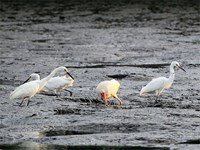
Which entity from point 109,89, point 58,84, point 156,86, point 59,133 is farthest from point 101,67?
point 59,133

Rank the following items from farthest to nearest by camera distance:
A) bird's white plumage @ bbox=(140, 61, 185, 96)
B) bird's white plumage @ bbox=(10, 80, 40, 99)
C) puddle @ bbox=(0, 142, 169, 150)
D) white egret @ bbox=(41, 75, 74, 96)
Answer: white egret @ bbox=(41, 75, 74, 96) < bird's white plumage @ bbox=(140, 61, 185, 96) < bird's white plumage @ bbox=(10, 80, 40, 99) < puddle @ bbox=(0, 142, 169, 150)

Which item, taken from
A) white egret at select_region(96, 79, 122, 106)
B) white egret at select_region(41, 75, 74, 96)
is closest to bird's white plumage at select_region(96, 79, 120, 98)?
white egret at select_region(96, 79, 122, 106)

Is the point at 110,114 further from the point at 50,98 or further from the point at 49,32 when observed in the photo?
the point at 49,32

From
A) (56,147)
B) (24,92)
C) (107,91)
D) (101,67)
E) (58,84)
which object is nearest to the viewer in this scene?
(56,147)

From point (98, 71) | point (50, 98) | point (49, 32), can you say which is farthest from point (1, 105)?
point (49, 32)

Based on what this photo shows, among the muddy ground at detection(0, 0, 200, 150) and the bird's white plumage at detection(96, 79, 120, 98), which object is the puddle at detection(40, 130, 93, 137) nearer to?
the muddy ground at detection(0, 0, 200, 150)

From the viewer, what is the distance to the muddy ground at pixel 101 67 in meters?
13.2

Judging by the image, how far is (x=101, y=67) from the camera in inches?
875

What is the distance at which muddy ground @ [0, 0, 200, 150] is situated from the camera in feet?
43.3

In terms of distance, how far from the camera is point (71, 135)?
13.1 metres

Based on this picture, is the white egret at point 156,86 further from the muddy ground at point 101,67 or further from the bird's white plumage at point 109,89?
the bird's white plumage at point 109,89

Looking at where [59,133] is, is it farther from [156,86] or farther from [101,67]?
[101,67]

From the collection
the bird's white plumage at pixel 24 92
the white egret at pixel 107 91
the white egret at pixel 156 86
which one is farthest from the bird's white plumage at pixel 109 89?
the bird's white plumage at pixel 24 92

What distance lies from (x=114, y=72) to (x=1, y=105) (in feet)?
19.7
